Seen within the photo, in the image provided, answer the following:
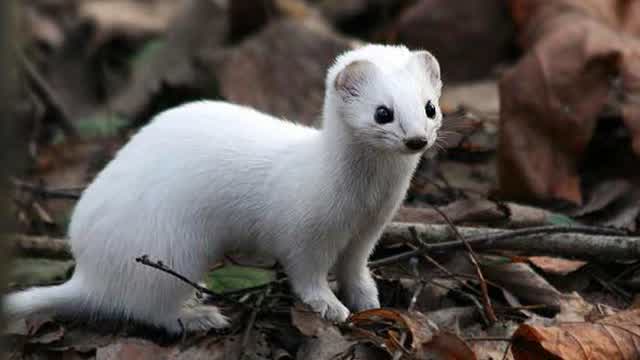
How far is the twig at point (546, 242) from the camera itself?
4.23 metres

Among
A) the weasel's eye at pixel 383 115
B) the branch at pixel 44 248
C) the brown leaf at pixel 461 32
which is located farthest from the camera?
the brown leaf at pixel 461 32

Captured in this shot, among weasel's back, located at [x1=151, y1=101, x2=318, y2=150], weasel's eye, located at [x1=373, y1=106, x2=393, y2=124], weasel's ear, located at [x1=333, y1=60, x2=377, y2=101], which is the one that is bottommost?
weasel's back, located at [x1=151, y1=101, x2=318, y2=150]

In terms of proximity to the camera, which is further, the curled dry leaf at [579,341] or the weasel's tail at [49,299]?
the weasel's tail at [49,299]

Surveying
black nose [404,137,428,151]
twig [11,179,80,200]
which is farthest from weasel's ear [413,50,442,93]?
twig [11,179,80,200]

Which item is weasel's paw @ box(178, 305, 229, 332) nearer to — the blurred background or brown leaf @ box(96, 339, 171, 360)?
brown leaf @ box(96, 339, 171, 360)

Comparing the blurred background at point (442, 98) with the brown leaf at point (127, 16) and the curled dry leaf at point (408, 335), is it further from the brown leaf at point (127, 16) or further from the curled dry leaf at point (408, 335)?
the curled dry leaf at point (408, 335)

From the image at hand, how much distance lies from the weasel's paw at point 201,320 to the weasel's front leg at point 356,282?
463mm

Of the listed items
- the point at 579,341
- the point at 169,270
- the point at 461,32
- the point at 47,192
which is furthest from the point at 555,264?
the point at 461,32

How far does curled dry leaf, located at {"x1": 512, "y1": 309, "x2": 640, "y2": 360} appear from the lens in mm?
3602

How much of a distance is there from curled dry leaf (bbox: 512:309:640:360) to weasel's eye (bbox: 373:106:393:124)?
84cm

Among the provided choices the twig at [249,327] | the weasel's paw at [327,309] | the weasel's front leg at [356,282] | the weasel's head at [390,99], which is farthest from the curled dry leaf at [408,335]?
the weasel's head at [390,99]

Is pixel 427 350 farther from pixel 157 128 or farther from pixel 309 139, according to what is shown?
pixel 157 128

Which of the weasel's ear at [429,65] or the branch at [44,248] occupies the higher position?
the weasel's ear at [429,65]

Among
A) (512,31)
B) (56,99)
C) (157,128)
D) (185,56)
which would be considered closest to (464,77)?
(512,31)
